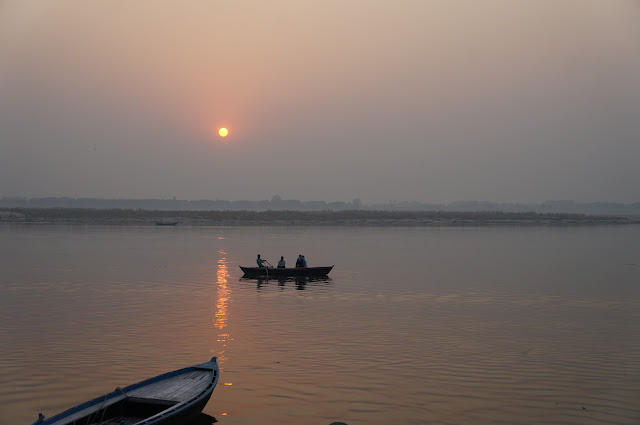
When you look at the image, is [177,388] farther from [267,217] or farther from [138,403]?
[267,217]

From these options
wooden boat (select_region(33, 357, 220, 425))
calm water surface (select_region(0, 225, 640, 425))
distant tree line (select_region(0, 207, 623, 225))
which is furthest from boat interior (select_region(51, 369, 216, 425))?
distant tree line (select_region(0, 207, 623, 225))

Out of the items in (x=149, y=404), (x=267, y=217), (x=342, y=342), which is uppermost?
(x=267, y=217)

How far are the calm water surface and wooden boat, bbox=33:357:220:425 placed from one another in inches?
31.4

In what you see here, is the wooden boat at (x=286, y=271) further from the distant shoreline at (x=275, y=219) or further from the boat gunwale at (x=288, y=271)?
the distant shoreline at (x=275, y=219)

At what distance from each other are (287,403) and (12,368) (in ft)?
28.4

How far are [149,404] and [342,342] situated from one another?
9.07 m

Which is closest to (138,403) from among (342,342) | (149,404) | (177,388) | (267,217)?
(149,404)

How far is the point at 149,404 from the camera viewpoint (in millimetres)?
13250

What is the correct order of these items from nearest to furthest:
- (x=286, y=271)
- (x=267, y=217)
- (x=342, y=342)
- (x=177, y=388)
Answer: (x=177, y=388) → (x=342, y=342) → (x=286, y=271) → (x=267, y=217)

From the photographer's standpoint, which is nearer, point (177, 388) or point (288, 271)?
point (177, 388)

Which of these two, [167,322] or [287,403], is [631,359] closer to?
[287,403]

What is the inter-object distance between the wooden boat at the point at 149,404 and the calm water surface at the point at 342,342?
797 millimetres

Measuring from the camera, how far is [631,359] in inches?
754

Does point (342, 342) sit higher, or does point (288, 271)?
point (288, 271)
